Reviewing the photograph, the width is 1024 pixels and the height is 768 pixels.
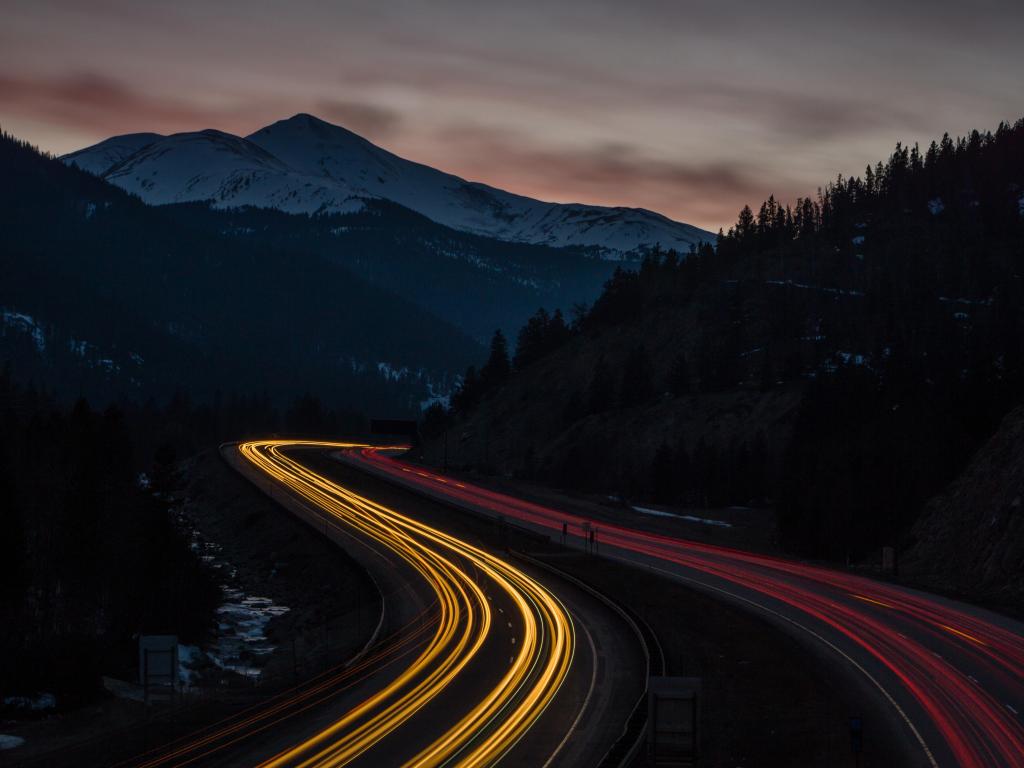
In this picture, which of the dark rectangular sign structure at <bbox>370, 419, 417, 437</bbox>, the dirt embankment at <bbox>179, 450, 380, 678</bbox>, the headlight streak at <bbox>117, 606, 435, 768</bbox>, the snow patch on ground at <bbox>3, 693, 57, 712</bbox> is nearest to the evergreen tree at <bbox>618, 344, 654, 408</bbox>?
the dark rectangular sign structure at <bbox>370, 419, 417, 437</bbox>

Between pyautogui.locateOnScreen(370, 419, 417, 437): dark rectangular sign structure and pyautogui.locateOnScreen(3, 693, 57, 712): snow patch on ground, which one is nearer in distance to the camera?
pyautogui.locateOnScreen(3, 693, 57, 712): snow patch on ground

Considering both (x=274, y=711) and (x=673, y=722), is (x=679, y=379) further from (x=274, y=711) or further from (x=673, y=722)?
(x=673, y=722)

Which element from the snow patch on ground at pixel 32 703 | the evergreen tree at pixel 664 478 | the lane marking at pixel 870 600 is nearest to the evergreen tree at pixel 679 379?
the evergreen tree at pixel 664 478

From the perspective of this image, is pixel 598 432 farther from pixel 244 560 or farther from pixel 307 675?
pixel 307 675

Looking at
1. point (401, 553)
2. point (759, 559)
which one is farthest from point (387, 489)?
point (759, 559)

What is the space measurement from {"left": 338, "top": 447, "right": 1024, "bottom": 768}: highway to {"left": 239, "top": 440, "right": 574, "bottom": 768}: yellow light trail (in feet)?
33.7

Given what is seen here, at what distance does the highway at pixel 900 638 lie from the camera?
3491 centimetres

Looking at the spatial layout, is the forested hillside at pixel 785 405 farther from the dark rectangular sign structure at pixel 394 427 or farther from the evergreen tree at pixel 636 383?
the dark rectangular sign structure at pixel 394 427

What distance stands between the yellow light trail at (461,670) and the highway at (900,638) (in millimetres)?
10260

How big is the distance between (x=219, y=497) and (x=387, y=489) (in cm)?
2239

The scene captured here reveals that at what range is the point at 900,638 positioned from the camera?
48.9 metres

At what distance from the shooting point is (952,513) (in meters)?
71.8

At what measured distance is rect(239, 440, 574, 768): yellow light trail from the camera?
33.7m

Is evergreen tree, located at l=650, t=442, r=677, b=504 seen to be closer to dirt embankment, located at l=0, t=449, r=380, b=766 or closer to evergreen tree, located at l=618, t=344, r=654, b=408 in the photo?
evergreen tree, located at l=618, t=344, r=654, b=408
